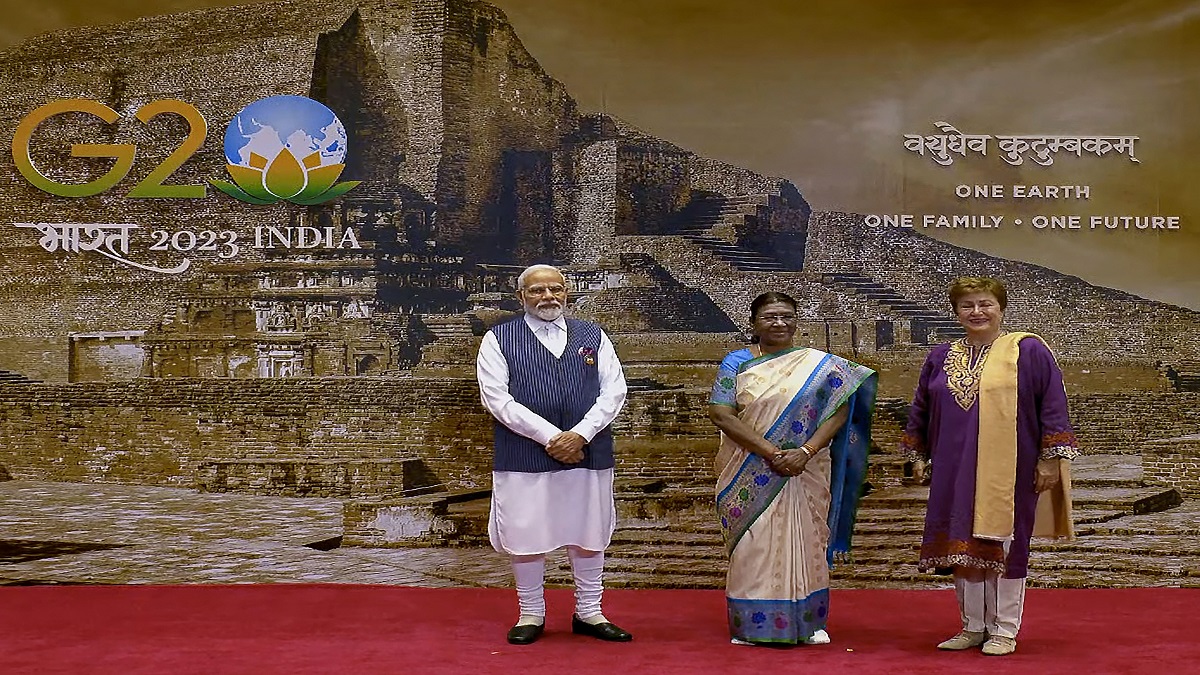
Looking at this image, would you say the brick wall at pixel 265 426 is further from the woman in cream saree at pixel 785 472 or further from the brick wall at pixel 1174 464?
the brick wall at pixel 1174 464

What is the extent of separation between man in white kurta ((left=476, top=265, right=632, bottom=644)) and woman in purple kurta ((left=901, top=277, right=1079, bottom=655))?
0.99 meters

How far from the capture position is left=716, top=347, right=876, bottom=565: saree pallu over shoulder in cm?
386

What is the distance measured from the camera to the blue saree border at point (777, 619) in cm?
376

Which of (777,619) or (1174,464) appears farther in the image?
(1174,464)

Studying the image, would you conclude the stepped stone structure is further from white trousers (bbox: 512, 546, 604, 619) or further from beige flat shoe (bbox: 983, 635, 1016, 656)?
beige flat shoe (bbox: 983, 635, 1016, 656)

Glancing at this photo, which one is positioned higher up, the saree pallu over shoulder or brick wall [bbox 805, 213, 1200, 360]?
brick wall [bbox 805, 213, 1200, 360]

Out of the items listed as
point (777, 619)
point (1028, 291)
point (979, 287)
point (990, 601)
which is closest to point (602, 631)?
point (777, 619)

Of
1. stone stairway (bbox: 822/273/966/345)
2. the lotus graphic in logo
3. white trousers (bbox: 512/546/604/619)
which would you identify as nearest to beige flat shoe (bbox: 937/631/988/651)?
white trousers (bbox: 512/546/604/619)

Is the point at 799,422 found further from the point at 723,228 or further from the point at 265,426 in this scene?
the point at 265,426

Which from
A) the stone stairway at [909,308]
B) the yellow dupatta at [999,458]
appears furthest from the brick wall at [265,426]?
the yellow dupatta at [999,458]

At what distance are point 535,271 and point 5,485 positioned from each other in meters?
2.95

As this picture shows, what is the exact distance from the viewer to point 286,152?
5.47 metres

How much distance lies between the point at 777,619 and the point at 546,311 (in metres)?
1.16

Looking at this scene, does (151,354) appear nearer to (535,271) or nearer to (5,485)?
(5,485)
